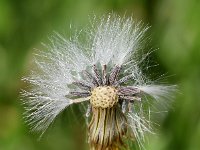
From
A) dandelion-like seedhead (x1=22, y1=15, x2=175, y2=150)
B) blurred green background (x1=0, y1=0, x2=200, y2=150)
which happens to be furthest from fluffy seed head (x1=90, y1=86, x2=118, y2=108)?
blurred green background (x1=0, y1=0, x2=200, y2=150)

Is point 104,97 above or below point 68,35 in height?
below

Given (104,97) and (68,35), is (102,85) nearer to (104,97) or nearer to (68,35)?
(104,97)

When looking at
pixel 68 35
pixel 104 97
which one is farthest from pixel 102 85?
pixel 68 35

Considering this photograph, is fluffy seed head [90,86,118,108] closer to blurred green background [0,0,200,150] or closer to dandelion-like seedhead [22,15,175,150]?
dandelion-like seedhead [22,15,175,150]

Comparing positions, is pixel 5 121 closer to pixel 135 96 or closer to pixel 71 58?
pixel 71 58

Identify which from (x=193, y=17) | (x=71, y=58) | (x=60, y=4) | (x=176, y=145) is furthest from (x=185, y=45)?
(x=71, y=58)

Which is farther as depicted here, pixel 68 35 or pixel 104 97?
pixel 68 35
